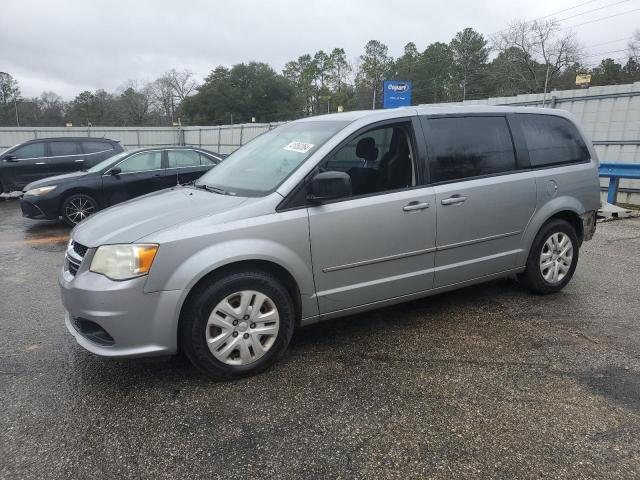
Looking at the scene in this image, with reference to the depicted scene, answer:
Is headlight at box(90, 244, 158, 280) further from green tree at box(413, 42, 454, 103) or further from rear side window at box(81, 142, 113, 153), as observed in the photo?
green tree at box(413, 42, 454, 103)

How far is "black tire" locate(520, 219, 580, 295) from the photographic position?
439 centimetres

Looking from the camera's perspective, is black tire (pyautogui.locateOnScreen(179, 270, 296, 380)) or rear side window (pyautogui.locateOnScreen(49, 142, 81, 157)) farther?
rear side window (pyautogui.locateOnScreen(49, 142, 81, 157))

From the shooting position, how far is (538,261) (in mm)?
4422

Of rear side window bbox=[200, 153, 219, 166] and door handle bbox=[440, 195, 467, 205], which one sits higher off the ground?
rear side window bbox=[200, 153, 219, 166]

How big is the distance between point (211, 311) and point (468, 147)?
2535 mm

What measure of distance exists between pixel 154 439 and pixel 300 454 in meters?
0.80

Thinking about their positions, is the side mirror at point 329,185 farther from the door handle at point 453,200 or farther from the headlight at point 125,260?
the headlight at point 125,260

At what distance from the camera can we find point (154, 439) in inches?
98.3

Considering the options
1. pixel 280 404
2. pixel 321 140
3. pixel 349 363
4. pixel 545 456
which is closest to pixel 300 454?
pixel 280 404

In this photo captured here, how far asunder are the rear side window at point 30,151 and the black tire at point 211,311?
437 inches

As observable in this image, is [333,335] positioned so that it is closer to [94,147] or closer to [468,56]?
[94,147]

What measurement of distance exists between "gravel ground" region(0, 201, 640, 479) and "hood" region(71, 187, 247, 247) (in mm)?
968

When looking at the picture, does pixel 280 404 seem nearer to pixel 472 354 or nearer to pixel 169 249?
pixel 169 249

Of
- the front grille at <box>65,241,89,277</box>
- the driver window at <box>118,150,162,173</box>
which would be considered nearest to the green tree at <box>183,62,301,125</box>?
the driver window at <box>118,150,162,173</box>
